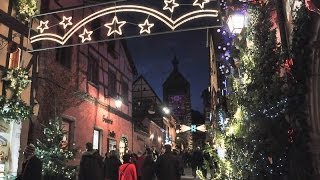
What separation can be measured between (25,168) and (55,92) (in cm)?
781

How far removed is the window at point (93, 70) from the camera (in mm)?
19695

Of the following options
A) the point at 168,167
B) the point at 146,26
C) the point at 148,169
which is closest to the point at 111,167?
the point at 148,169

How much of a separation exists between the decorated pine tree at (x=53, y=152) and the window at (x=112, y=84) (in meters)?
8.65

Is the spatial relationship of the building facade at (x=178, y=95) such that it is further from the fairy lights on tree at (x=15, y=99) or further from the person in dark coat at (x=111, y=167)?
the fairy lights on tree at (x=15, y=99)

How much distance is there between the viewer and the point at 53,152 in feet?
43.3

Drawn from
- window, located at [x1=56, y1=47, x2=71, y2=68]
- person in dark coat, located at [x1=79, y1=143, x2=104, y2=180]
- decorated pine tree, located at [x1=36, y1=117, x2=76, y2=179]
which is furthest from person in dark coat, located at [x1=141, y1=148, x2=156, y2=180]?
window, located at [x1=56, y1=47, x2=71, y2=68]

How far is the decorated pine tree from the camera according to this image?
43.0 ft

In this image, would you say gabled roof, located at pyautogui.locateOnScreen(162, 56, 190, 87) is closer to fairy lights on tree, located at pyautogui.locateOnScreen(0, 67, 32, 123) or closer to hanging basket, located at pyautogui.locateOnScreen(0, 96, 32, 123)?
fairy lights on tree, located at pyautogui.locateOnScreen(0, 67, 32, 123)

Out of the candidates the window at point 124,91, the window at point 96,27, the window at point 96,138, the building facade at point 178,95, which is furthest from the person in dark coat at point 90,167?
the building facade at point 178,95

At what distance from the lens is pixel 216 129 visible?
1055cm

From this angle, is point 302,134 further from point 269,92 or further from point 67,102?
point 67,102

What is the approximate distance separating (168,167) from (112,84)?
A: 1298cm

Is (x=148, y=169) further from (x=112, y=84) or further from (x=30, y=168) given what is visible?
(x=112, y=84)

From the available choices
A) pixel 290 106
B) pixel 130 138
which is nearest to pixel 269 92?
pixel 290 106
